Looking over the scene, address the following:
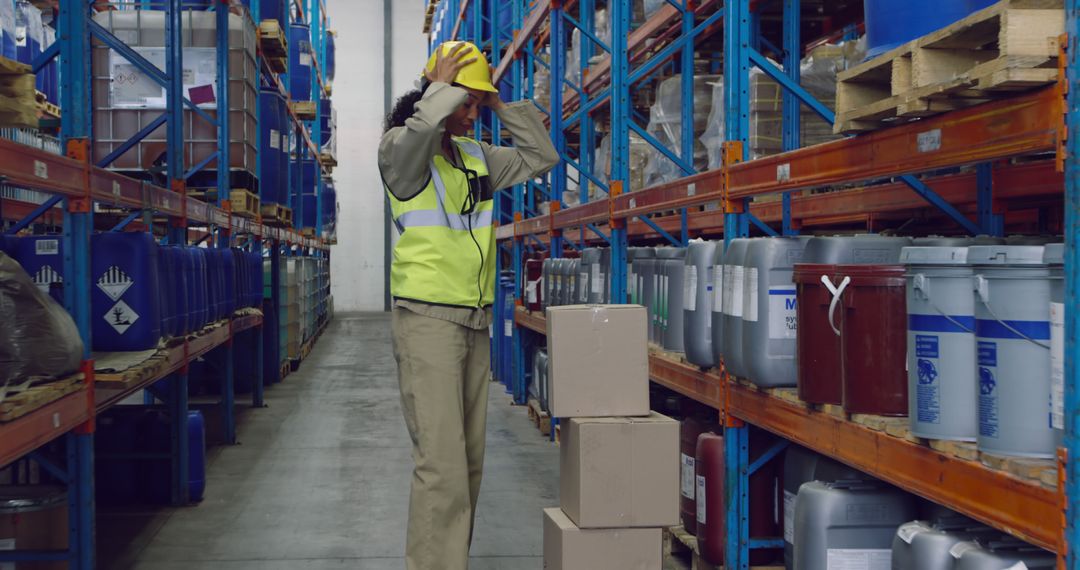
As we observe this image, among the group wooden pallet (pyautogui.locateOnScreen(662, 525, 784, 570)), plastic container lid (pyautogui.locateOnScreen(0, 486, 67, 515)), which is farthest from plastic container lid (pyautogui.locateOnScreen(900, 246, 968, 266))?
plastic container lid (pyautogui.locateOnScreen(0, 486, 67, 515))

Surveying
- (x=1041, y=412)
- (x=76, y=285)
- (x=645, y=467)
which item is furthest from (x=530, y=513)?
(x=1041, y=412)

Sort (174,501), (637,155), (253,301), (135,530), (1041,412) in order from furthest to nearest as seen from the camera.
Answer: (253,301) → (637,155) → (174,501) → (135,530) → (1041,412)

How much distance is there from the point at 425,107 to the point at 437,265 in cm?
57

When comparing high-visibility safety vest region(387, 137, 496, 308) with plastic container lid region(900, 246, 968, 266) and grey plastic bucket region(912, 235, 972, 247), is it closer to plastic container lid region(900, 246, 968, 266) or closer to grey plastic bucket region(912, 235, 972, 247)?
grey plastic bucket region(912, 235, 972, 247)

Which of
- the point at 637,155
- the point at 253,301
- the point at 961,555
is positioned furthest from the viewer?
the point at 253,301

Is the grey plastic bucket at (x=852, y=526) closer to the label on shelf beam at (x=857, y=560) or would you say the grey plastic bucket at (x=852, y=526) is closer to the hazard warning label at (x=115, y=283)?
the label on shelf beam at (x=857, y=560)

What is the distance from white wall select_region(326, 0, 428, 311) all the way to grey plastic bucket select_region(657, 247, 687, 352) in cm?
2161

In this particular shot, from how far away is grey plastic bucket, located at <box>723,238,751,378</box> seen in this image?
3691 mm

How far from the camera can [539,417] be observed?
8.80 m

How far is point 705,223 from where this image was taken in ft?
19.3

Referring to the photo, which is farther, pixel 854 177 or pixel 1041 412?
pixel 854 177

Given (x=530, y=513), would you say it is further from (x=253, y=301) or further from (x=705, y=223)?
(x=253, y=301)

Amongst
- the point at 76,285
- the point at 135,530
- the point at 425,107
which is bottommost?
the point at 135,530

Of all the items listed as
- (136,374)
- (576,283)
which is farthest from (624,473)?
(576,283)
